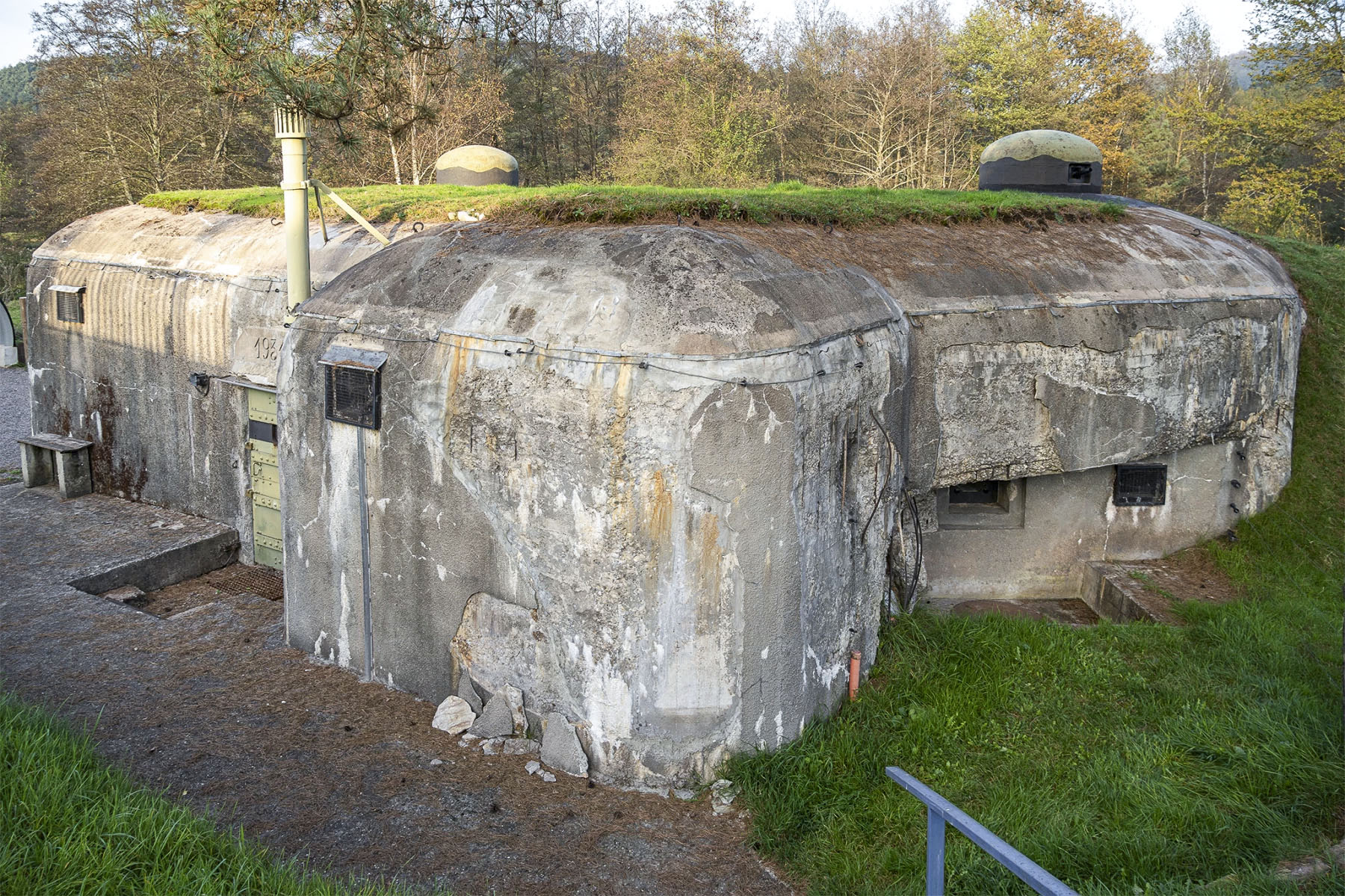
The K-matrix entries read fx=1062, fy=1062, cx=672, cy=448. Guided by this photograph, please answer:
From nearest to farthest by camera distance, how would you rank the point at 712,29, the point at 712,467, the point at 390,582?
the point at 712,467 < the point at 390,582 < the point at 712,29

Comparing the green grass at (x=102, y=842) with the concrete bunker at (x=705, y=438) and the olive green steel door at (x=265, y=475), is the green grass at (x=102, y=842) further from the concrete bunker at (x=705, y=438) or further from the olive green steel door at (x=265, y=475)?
the olive green steel door at (x=265, y=475)

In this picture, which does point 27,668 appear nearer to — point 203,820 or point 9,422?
point 203,820

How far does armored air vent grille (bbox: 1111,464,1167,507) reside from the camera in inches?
342

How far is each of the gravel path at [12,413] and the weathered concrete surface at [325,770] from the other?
5.96 metres

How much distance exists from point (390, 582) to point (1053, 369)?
492cm

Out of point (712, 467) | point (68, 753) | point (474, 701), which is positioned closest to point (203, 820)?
point (68, 753)

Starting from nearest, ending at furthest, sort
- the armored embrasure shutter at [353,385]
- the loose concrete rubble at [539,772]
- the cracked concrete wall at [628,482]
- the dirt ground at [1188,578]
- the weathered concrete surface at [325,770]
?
the weathered concrete surface at [325,770] → the cracked concrete wall at [628,482] → the loose concrete rubble at [539,772] → the armored embrasure shutter at [353,385] → the dirt ground at [1188,578]

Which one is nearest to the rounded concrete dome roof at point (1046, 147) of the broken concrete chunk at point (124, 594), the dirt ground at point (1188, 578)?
the dirt ground at point (1188, 578)

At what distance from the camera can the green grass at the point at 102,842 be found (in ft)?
11.7

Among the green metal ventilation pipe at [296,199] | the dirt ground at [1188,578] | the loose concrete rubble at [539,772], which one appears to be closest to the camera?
the loose concrete rubble at [539,772]

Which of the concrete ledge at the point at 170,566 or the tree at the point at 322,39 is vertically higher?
the tree at the point at 322,39

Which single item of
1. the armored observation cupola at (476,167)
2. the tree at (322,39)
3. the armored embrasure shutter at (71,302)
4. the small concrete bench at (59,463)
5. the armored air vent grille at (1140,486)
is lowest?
the small concrete bench at (59,463)

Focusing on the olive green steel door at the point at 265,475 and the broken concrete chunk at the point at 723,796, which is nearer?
the broken concrete chunk at the point at 723,796

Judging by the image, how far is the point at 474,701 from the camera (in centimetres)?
598
